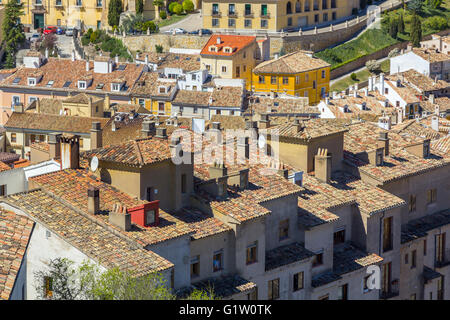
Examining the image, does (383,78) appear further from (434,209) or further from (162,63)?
(434,209)

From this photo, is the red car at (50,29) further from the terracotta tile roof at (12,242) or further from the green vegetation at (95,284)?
the green vegetation at (95,284)

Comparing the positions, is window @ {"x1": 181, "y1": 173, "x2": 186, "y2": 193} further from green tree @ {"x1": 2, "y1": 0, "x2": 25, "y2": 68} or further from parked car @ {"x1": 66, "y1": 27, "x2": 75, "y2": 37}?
parked car @ {"x1": 66, "y1": 27, "x2": 75, "y2": 37}

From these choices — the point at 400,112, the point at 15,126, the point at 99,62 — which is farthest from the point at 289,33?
the point at 15,126

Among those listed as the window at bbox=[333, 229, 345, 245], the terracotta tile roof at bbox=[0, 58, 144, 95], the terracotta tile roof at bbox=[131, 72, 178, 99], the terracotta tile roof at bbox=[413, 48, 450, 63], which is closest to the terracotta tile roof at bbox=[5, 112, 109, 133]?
the terracotta tile roof at bbox=[131, 72, 178, 99]

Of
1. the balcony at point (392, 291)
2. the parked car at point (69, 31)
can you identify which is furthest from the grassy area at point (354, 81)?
the balcony at point (392, 291)

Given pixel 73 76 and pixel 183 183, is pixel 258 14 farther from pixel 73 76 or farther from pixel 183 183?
pixel 183 183
